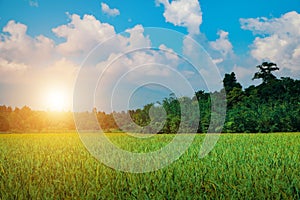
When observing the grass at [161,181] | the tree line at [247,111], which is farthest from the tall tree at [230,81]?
the grass at [161,181]

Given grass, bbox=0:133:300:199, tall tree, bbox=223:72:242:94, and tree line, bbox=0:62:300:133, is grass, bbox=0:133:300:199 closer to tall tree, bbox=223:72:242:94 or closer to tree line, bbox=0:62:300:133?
tree line, bbox=0:62:300:133

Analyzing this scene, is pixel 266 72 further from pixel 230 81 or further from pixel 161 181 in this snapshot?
pixel 161 181

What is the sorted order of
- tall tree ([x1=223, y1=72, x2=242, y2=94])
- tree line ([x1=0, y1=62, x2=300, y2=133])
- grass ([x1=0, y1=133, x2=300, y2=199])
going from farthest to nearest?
1. tall tree ([x1=223, y1=72, x2=242, y2=94])
2. tree line ([x1=0, y1=62, x2=300, y2=133])
3. grass ([x1=0, y1=133, x2=300, y2=199])

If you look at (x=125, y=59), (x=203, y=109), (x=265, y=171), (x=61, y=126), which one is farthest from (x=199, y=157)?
(x=61, y=126)

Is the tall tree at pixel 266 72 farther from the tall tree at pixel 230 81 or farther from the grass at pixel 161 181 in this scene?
the grass at pixel 161 181

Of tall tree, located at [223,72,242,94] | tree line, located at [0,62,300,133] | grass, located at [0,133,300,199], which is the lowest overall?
grass, located at [0,133,300,199]

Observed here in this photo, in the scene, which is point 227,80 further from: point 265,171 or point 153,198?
point 153,198

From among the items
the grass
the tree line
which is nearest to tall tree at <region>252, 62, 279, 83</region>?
the tree line

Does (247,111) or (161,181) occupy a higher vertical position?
(247,111)

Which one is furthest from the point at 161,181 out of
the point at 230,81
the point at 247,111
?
the point at 230,81

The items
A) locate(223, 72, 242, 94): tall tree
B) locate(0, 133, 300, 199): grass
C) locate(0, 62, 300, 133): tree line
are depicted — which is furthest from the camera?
locate(223, 72, 242, 94): tall tree

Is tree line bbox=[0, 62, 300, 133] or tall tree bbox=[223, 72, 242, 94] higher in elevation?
tall tree bbox=[223, 72, 242, 94]

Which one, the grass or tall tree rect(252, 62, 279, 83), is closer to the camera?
the grass

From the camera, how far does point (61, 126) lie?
21281mm
